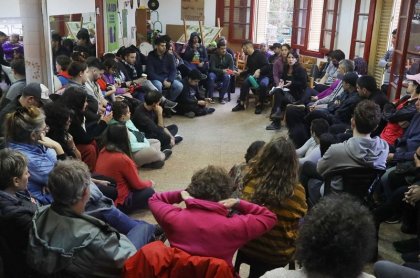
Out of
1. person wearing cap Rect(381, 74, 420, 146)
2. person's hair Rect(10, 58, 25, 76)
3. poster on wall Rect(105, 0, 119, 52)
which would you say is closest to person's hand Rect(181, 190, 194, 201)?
person wearing cap Rect(381, 74, 420, 146)

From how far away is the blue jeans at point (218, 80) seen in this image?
7422mm

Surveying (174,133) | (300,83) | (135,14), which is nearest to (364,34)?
(300,83)

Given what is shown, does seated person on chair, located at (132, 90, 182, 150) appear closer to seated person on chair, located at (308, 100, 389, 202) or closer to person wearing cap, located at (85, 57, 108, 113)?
person wearing cap, located at (85, 57, 108, 113)

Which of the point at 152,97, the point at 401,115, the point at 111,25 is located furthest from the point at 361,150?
the point at 111,25

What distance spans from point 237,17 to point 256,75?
2.58 metres

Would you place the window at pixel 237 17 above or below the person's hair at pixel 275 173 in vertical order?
above

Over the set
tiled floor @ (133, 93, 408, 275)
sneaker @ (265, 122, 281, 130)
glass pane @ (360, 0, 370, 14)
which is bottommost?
tiled floor @ (133, 93, 408, 275)

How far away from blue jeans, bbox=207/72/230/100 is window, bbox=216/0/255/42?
1.93 metres

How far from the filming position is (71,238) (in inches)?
73.0

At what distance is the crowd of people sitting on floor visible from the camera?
5.64 ft

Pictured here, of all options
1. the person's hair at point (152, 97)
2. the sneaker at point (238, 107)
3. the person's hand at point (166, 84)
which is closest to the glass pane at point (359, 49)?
the sneaker at point (238, 107)

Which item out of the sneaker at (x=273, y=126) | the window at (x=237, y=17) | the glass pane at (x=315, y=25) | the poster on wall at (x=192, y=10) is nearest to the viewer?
the sneaker at (x=273, y=126)

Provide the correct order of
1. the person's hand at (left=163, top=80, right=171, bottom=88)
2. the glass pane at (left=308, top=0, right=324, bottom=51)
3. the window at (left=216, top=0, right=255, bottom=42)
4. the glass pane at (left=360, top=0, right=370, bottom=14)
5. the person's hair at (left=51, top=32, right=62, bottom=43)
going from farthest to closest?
the window at (left=216, top=0, right=255, bottom=42), the glass pane at (left=308, top=0, right=324, bottom=51), the glass pane at (left=360, top=0, right=370, bottom=14), the person's hand at (left=163, top=80, right=171, bottom=88), the person's hair at (left=51, top=32, right=62, bottom=43)

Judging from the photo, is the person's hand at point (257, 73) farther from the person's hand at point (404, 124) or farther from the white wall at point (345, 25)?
the person's hand at point (404, 124)
